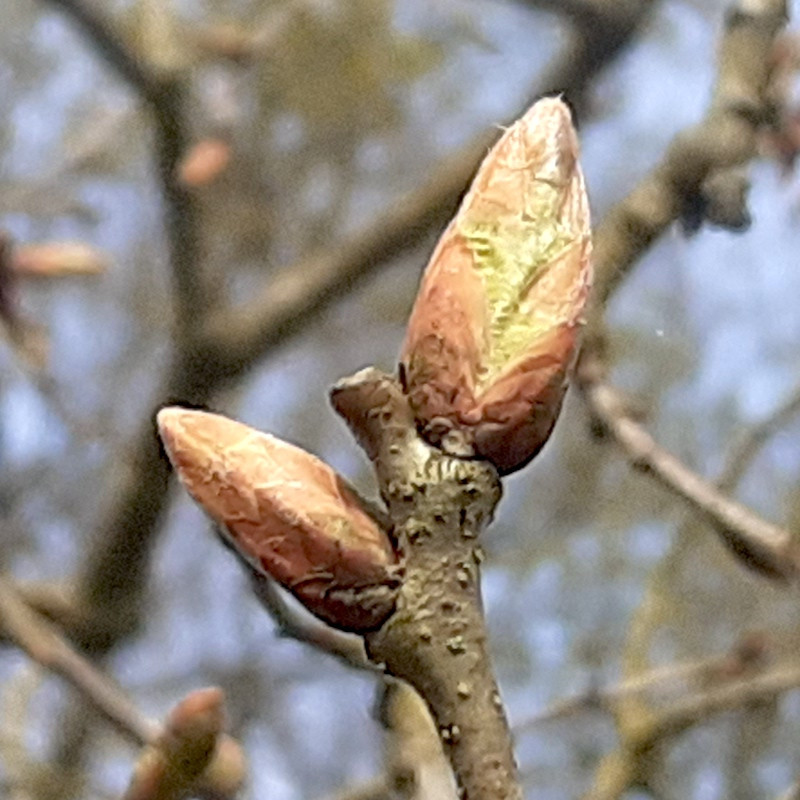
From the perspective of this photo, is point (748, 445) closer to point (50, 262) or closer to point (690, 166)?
point (690, 166)

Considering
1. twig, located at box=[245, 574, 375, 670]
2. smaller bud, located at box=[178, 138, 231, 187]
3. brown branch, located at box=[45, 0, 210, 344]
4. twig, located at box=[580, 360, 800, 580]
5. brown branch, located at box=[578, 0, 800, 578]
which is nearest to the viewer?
twig, located at box=[245, 574, 375, 670]

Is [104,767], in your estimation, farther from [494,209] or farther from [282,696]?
[494,209]

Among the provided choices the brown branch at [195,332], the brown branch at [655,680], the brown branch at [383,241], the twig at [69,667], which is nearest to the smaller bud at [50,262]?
the twig at [69,667]

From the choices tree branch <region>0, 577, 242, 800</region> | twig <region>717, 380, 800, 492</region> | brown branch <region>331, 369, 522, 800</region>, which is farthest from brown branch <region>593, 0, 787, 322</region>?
brown branch <region>331, 369, 522, 800</region>

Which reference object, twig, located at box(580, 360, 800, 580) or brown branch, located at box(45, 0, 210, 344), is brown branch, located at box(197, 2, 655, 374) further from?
twig, located at box(580, 360, 800, 580)

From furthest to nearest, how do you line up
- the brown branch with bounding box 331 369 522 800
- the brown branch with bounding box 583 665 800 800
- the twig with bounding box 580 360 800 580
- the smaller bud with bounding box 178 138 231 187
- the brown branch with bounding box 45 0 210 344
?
1. the brown branch with bounding box 45 0 210 344
2. the smaller bud with bounding box 178 138 231 187
3. the brown branch with bounding box 583 665 800 800
4. the twig with bounding box 580 360 800 580
5. the brown branch with bounding box 331 369 522 800
